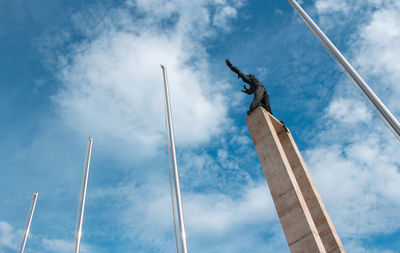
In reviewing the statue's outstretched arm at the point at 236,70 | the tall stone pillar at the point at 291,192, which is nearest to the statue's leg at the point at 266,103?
the tall stone pillar at the point at 291,192

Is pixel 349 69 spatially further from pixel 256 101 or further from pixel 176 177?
pixel 176 177

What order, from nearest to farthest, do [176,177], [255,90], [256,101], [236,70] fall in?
[176,177] → [256,101] → [255,90] → [236,70]

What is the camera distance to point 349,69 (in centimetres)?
962

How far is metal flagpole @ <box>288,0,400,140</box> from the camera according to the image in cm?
838

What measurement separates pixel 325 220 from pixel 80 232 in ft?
36.4

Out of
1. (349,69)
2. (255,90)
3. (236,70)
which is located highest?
(236,70)

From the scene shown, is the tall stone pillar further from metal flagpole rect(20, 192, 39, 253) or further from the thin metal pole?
metal flagpole rect(20, 192, 39, 253)

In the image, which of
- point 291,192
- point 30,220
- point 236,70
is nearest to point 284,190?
point 291,192

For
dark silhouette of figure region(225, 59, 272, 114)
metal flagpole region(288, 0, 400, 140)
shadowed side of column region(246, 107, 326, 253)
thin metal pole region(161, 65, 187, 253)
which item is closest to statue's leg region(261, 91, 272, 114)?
dark silhouette of figure region(225, 59, 272, 114)

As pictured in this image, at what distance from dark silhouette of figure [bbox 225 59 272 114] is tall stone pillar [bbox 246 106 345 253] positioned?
0.71 meters

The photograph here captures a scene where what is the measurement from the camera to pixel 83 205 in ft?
51.0

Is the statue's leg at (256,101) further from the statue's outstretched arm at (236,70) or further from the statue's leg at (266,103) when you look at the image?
the statue's outstretched arm at (236,70)

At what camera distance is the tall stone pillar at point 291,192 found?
27.6 ft

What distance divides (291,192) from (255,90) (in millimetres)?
5197
